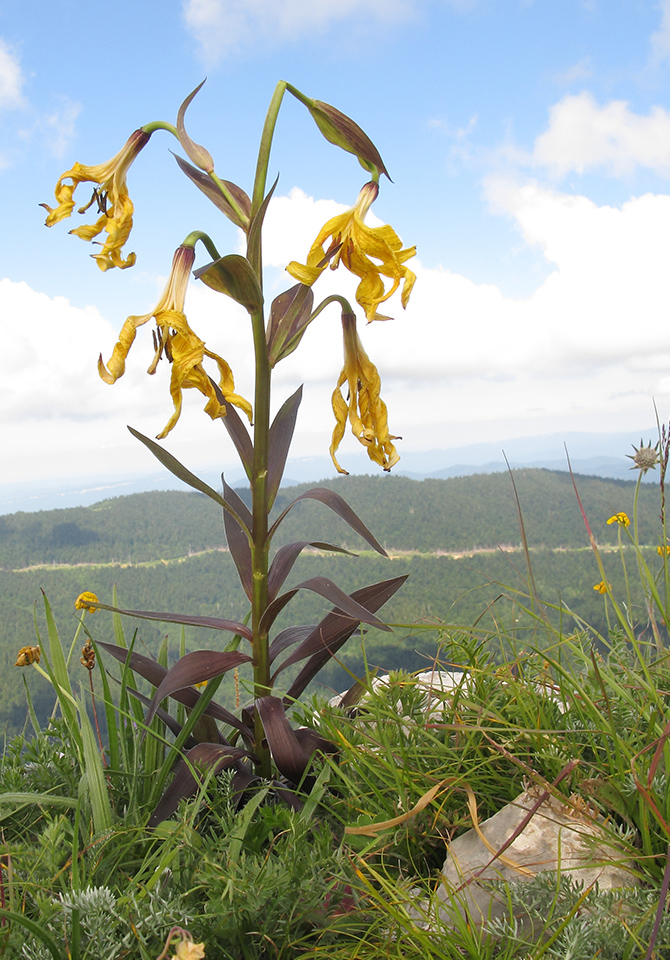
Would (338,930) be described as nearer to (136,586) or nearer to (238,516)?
(238,516)

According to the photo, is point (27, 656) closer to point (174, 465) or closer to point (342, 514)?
point (174, 465)

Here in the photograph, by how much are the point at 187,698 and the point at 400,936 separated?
1040 mm

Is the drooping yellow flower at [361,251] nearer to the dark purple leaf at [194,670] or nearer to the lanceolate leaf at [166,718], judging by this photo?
the dark purple leaf at [194,670]

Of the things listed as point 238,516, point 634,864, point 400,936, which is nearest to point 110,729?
point 238,516

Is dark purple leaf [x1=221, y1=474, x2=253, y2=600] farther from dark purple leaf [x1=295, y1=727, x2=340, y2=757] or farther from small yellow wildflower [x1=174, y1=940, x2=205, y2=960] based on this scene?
small yellow wildflower [x1=174, y1=940, x2=205, y2=960]

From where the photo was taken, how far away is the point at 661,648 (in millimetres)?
1969

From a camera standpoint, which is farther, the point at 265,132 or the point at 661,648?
the point at 661,648

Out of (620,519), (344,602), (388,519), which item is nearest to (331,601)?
(344,602)

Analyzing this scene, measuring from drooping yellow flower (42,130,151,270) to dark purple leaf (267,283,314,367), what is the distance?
1.68 feet

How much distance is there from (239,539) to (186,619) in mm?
390

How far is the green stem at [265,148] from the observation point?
1.77m

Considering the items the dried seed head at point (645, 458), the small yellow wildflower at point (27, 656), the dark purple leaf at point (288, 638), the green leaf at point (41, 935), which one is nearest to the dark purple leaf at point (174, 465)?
the dark purple leaf at point (288, 638)

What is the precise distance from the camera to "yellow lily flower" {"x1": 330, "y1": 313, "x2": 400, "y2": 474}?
192 cm

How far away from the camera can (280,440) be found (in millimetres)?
2037
